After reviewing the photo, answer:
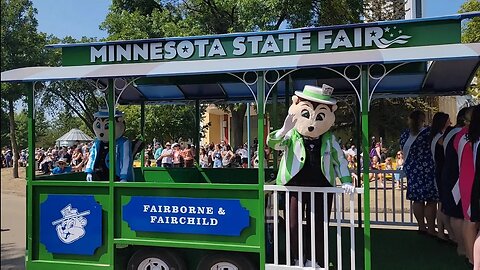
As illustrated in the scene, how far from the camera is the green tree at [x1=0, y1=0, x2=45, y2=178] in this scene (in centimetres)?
1730

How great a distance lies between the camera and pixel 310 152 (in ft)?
16.1

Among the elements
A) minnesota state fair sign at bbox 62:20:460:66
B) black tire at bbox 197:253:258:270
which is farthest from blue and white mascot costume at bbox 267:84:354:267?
minnesota state fair sign at bbox 62:20:460:66

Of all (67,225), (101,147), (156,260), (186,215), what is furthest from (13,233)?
(186,215)

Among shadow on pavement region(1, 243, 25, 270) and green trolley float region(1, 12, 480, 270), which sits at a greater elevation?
green trolley float region(1, 12, 480, 270)

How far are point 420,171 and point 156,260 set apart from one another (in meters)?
3.43

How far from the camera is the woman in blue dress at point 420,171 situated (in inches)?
248

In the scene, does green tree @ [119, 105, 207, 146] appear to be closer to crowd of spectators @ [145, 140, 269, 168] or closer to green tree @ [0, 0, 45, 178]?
crowd of spectators @ [145, 140, 269, 168]

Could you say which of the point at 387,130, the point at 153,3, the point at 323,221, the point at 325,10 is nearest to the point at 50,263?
the point at 323,221

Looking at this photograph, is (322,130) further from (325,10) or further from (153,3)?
(153,3)

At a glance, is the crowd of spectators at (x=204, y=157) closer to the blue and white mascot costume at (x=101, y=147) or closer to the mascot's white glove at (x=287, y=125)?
the blue and white mascot costume at (x=101, y=147)

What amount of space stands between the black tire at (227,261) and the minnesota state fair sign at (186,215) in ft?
0.83

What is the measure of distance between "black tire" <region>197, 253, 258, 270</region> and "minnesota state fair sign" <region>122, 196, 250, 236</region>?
0.83ft

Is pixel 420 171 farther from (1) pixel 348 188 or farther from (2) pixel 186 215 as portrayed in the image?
(2) pixel 186 215

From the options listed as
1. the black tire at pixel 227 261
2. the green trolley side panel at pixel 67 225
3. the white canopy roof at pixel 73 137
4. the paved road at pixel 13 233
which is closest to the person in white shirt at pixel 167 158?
the paved road at pixel 13 233
